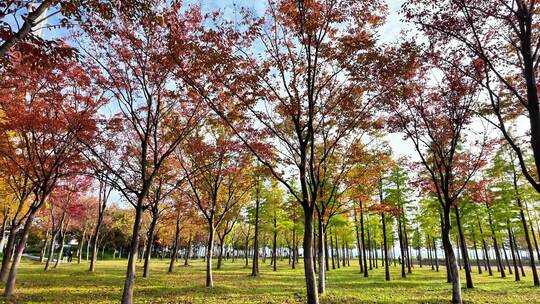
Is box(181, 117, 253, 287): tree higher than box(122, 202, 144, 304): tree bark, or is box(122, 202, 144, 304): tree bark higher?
box(181, 117, 253, 287): tree

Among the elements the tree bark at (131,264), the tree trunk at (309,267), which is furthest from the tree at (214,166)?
the tree trunk at (309,267)

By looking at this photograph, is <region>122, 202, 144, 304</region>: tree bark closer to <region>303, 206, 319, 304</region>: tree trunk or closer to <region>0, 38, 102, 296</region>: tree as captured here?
<region>0, 38, 102, 296</region>: tree

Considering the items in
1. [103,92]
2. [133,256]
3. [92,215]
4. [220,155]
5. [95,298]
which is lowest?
[95,298]

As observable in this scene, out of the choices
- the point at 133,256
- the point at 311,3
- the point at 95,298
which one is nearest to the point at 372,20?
the point at 311,3

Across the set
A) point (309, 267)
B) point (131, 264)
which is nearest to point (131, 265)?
point (131, 264)

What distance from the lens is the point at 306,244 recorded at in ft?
30.3

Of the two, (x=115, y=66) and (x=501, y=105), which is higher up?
(x=115, y=66)

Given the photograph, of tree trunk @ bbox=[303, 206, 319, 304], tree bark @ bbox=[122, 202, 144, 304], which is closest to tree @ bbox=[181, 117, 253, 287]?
tree bark @ bbox=[122, 202, 144, 304]

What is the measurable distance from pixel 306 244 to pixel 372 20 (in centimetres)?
729

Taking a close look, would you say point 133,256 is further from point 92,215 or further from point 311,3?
point 92,215

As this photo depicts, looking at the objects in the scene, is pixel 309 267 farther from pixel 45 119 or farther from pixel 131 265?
pixel 45 119

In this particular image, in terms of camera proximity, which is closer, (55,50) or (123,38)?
(55,50)

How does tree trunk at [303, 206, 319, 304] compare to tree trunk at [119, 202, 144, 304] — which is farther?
tree trunk at [119, 202, 144, 304]

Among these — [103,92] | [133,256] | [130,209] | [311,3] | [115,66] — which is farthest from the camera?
[130,209]
